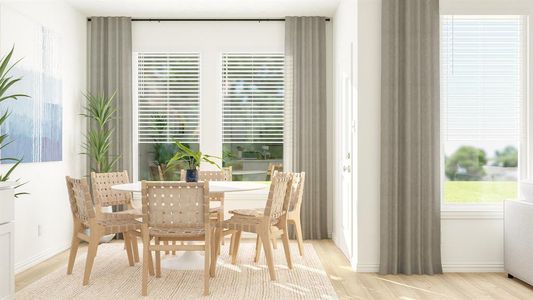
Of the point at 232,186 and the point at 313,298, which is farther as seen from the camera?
the point at 232,186

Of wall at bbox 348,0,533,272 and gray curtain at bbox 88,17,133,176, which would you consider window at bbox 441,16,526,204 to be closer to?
wall at bbox 348,0,533,272

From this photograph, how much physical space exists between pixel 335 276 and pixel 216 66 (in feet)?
10.9

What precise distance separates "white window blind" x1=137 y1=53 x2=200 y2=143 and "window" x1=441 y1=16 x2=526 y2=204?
322 centimetres

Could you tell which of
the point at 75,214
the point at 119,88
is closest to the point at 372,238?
the point at 75,214

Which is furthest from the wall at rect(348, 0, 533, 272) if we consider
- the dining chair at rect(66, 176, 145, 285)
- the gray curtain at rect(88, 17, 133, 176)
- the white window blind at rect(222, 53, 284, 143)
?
the gray curtain at rect(88, 17, 133, 176)

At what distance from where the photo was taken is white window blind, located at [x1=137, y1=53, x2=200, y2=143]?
23.3 feet

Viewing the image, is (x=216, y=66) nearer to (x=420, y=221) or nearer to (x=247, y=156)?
(x=247, y=156)

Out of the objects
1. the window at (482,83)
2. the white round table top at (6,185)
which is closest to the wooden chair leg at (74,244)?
the white round table top at (6,185)

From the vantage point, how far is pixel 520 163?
5.14 meters

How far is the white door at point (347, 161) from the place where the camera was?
5379 mm

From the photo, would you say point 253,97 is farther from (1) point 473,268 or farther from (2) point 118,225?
(1) point 473,268

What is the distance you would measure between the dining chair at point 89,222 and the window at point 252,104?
7.94ft

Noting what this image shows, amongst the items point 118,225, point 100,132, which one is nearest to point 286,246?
point 118,225

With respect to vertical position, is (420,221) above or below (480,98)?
below
